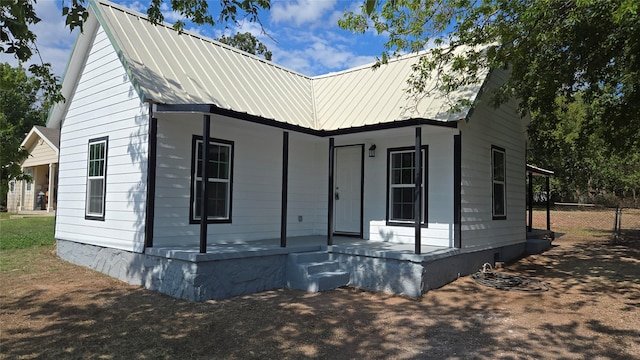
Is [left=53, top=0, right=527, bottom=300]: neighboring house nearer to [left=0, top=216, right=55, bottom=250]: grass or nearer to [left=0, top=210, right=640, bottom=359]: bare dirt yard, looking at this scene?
[left=0, top=210, right=640, bottom=359]: bare dirt yard

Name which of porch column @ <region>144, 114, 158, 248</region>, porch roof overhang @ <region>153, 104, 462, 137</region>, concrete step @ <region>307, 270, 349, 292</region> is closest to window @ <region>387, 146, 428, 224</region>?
porch roof overhang @ <region>153, 104, 462, 137</region>

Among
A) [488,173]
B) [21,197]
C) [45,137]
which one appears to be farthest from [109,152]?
[21,197]

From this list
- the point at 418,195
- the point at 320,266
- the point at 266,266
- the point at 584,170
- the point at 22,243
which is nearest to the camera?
the point at 418,195

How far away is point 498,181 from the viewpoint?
1020 cm

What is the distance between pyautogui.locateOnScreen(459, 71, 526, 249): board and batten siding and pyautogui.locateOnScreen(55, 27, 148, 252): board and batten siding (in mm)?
5965

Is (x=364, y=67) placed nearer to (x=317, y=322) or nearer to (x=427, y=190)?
(x=427, y=190)

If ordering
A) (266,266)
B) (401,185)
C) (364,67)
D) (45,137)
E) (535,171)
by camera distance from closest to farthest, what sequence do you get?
1. (266,266)
2. (401,185)
3. (364,67)
4. (535,171)
5. (45,137)

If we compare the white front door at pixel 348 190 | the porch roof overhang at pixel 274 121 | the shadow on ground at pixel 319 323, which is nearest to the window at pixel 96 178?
the shadow on ground at pixel 319 323

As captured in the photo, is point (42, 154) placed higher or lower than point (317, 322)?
higher

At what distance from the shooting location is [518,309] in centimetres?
634

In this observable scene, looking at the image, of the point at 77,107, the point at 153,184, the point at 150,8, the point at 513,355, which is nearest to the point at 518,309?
the point at 513,355

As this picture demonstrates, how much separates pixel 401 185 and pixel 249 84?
4016mm

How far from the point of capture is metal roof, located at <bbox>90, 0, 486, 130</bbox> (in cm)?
797

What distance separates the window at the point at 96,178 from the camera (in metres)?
8.48
